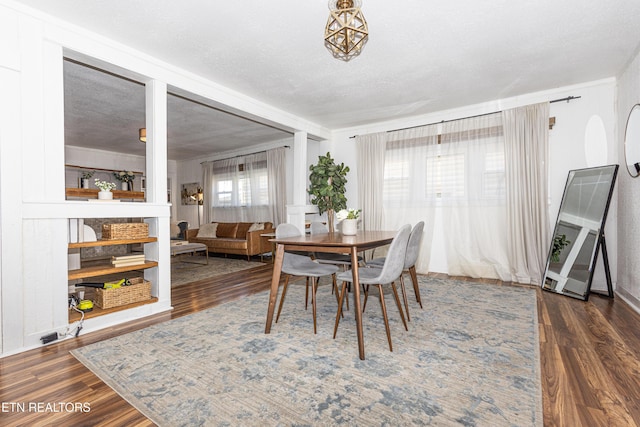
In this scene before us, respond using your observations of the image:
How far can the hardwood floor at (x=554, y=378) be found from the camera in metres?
1.42

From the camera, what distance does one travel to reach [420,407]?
1477 mm

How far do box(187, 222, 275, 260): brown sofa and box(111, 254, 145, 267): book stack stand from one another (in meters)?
3.06

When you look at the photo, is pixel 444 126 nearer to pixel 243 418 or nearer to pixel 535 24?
pixel 535 24

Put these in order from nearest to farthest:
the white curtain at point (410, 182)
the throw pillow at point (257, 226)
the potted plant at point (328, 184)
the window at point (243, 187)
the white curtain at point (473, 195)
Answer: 1. the white curtain at point (473, 195)
2. the white curtain at point (410, 182)
3. the potted plant at point (328, 184)
4. the throw pillow at point (257, 226)
5. the window at point (243, 187)

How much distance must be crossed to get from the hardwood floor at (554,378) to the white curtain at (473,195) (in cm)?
146

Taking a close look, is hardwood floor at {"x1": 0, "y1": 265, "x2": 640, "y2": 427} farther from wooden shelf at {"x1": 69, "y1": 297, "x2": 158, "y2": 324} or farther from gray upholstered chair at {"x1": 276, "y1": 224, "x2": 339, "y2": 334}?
gray upholstered chair at {"x1": 276, "y1": 224, "x2": 339, "y2": 334}

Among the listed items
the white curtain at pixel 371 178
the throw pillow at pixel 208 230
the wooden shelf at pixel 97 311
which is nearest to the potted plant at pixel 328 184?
the white curtain at pixel 371 178

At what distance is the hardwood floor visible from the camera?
56.0 inches

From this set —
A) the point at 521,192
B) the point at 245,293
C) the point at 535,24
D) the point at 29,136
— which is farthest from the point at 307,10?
the point at 521,192

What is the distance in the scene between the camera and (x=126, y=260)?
2.78m

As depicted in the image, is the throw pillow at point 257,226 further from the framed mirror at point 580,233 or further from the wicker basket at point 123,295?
the framed mirror at point 580,233

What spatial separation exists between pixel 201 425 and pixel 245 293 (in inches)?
90.3

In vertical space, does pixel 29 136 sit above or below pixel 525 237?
above

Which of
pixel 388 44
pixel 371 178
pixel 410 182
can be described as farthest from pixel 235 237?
pixel 388 44
